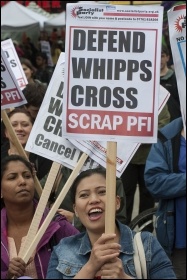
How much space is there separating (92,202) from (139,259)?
0.45 metres

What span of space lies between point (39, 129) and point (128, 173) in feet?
7.64

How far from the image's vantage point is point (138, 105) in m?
4.11

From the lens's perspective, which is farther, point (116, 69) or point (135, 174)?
point (135, 174)

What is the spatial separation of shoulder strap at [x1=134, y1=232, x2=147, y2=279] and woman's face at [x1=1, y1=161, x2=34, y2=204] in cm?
106

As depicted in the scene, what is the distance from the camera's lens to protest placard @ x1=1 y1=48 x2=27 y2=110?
5812 millimetres

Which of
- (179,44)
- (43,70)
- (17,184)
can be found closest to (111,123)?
(179,44)

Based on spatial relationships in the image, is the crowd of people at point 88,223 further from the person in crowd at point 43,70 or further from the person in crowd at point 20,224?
the person in crowd at point 43,70

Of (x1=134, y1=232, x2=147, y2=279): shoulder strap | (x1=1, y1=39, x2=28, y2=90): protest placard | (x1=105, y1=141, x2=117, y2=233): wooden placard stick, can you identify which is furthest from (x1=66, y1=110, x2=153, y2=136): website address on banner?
(x1=1, y1=39, x2=28, y2=90): protest placard

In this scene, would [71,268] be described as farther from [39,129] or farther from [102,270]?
[39,129]

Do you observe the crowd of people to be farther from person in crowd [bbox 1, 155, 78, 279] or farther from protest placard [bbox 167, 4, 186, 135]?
protest placard [bbox 167, 4, 186, 135]

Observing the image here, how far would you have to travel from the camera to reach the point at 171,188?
5.67m

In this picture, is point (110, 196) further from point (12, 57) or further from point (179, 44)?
point (12, 57)

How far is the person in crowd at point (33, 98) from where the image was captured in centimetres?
740

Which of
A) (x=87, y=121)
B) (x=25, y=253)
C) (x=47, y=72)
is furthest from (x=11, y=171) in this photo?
(x=47, y=72)
